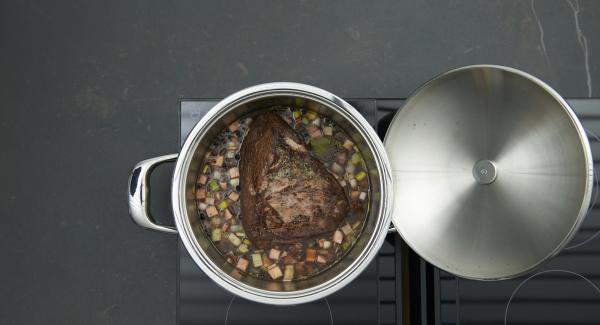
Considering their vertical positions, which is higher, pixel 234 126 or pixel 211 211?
pixel 234 126

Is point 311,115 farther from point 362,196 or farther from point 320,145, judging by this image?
point 362,196

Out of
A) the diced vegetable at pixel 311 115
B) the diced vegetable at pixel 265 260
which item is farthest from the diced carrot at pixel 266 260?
the diced vegetable at pixel 311 115

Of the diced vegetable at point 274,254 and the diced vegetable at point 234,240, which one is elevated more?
the diced vegetable at point 234,240

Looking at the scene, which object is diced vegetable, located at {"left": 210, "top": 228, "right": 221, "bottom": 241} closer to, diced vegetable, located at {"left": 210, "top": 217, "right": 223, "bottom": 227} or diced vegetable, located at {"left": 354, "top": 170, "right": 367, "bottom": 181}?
diced vegetable, located at {"left": 210, "top": 217, "right": 223, "bottom": 227}

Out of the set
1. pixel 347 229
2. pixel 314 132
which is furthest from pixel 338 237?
pixel 314 132

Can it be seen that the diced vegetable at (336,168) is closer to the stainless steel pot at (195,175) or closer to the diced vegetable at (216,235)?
the stainless steel pot at (195,175)

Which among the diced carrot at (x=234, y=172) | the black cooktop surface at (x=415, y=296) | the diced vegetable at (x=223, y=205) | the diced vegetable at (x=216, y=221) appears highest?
the diced carrot at (x=234, y=172)

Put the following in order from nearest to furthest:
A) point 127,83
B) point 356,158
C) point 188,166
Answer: point 188,166
point 356,158
point 127,83
